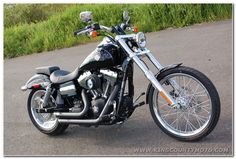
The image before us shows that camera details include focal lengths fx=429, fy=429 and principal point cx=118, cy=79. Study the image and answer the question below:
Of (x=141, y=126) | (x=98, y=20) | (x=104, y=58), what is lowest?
(x=98, y=20)

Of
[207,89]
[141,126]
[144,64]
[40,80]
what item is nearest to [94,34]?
[144,64]

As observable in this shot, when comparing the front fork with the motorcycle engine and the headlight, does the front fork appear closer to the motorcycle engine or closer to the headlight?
the headlight

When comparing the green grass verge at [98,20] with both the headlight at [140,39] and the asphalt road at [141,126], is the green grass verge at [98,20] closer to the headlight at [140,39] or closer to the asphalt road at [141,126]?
the asphalt road at [141,126]

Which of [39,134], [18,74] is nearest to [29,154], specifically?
[39,134]

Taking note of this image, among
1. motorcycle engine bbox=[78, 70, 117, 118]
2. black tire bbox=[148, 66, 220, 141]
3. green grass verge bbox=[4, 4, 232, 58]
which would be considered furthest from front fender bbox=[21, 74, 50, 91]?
green grass verge bbox=[4, 4, 232, 58]

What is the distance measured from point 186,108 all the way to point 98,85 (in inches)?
40.5

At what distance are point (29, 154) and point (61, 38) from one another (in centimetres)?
608

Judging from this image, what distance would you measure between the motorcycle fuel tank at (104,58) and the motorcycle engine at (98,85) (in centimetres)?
9

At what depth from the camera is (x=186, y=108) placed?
477 cm

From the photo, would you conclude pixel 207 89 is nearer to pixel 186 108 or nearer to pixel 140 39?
pixel 186 108

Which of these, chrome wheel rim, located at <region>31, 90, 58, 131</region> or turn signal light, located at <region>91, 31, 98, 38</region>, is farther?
chrome wheel rim, located at <region>31, 90, 58, 131</region>

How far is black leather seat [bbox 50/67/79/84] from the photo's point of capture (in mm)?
5109

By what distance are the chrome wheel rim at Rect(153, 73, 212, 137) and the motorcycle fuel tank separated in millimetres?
588

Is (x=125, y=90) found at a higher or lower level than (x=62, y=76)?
lower
